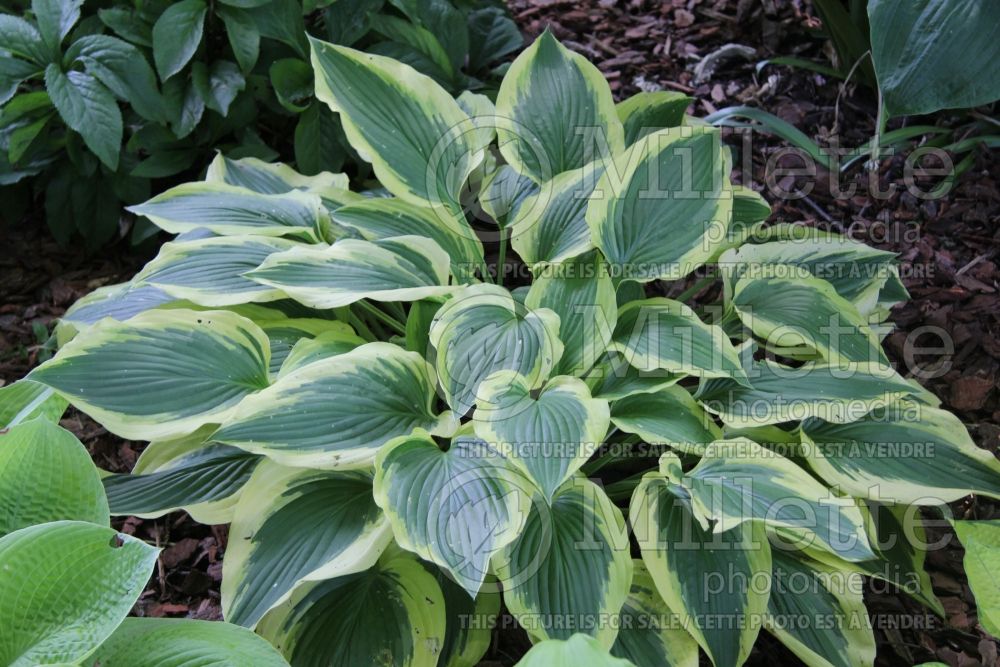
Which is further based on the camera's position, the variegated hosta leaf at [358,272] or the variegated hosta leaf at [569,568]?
the variegated hosta leaf at [358,272]

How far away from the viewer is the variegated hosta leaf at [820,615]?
1267mm

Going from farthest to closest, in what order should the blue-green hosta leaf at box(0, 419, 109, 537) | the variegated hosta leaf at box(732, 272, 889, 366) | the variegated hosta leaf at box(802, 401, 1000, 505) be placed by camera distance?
the variegated hosta leaf at box(732, 272, 889, 366) < the variegated hosta leaf at box(802, 401, 1000, 505) < the blue-green hosta leaf at box(0, 419, 109, 537)

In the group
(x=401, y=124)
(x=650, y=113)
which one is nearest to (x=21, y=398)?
(x=401, y=124)

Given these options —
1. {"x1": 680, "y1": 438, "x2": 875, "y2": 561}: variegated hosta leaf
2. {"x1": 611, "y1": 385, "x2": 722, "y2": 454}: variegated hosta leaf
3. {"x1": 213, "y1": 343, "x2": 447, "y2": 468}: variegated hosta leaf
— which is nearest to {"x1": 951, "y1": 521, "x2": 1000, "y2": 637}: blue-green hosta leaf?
{"x1": 680, "y1": 438, "x2": 875, "y2": 561}: variegated hosta leaf

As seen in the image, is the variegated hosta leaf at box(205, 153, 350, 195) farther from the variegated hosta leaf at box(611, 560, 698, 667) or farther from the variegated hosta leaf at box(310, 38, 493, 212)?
the variegated hosta leaf at box(611, 560, 698, 667)

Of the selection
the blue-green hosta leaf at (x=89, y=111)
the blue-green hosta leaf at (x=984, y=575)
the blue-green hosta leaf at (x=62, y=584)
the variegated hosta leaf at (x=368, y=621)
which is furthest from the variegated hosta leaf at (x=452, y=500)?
the blue-green hosta leaf at (x=89, y=111)

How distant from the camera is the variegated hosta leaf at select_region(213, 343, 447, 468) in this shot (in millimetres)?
1142

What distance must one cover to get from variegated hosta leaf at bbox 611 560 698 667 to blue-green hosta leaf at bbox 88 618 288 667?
53 centimetres

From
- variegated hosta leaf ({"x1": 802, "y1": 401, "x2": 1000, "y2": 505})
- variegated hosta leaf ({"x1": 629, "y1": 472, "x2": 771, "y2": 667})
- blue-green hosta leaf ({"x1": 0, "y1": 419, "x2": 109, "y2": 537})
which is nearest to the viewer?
blue-green hosta leaf ({"x1": 0, "y1": 419, "x2": 109, "y2": 537})

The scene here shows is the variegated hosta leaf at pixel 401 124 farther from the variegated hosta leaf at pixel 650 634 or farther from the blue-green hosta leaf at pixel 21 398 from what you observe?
the variegated hosta leaf at pixel 650 634

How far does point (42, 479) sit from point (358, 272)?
1.83 feet

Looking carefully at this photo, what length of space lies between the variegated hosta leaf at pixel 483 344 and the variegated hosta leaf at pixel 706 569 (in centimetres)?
24

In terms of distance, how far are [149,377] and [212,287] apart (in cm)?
20

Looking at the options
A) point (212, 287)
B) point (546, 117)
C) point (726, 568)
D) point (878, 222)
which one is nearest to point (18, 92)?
point (212, 287)
